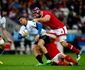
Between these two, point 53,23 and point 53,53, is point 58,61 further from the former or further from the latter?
point 53,23

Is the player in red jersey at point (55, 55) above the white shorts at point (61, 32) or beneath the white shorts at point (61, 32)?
beneath

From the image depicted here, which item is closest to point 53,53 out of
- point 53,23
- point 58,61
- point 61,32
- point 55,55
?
point 55,55

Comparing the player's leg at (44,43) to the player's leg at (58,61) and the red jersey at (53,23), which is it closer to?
the player's leg at (58,61)

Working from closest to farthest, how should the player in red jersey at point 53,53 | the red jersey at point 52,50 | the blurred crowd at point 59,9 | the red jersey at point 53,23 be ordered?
the player in red jersey at point 53,53
the red jersey at point 52,50
the red jersey at point 53,23
the blurred crowd at point 59,9

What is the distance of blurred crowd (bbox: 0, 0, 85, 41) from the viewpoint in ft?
86.0

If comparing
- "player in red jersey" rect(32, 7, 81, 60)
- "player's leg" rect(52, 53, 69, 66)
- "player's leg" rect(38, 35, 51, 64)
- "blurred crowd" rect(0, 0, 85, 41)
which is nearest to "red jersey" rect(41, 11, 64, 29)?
"player in red jersey" rect(32, 7, 81, 60)

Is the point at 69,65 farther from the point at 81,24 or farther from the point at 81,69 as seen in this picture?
the point at 81,24

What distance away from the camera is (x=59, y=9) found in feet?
87.2

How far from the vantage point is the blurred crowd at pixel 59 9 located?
26219 mm

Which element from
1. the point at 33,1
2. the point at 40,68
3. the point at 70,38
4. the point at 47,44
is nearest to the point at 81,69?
the point at 40,68

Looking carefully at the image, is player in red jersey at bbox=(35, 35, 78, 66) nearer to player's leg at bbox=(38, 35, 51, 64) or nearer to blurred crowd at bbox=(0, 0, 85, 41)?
player's leg at bbox=(38, 35, 51, 64)

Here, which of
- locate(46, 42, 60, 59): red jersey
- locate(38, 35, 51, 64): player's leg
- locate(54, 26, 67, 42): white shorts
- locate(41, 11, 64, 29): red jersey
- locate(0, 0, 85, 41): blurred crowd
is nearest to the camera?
locate(38, 35, 51, 64): player's leg

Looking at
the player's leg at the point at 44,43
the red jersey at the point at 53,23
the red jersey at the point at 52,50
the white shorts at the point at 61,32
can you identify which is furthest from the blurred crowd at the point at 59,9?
the player's leg at the point at 44,43

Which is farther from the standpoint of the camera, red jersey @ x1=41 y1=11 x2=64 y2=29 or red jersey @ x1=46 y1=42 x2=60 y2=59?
red jersey @ x1=41 y1=11 x2=64 y2=29
